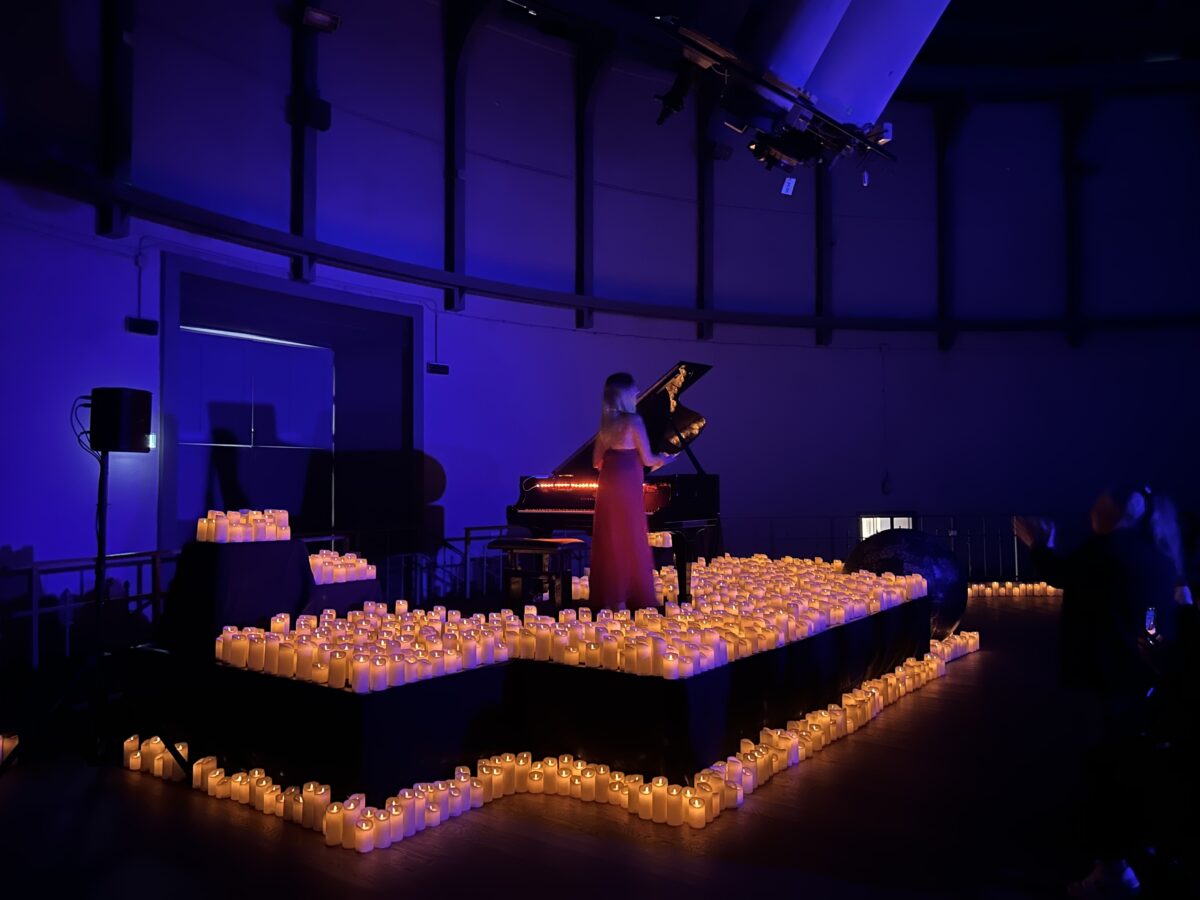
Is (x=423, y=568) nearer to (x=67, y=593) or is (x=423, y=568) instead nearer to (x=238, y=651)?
(x=67, y=593)

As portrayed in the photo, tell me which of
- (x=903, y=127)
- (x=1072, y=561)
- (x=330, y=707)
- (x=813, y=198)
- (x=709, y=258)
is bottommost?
(x=330, y=707)

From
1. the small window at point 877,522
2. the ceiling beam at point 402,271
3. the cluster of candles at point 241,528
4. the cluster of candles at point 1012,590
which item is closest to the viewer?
the cluster of candles at point 241,528

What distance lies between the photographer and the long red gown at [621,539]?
5289 mm

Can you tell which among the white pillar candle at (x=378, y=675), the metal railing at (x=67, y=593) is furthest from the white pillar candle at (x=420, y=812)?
the metal railing at (x=67, y=593)

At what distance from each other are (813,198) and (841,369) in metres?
2.63

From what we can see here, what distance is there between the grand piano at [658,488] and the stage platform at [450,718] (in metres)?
2.55

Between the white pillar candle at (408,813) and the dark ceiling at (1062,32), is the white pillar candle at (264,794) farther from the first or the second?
the dark ceiling at (1062,32)

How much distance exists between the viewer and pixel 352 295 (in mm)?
9109

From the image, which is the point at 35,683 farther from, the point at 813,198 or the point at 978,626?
the point at 813,198

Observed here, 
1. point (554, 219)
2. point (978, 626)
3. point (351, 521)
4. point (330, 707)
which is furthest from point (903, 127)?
point (330, 707)

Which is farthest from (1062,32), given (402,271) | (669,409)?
(402,271)

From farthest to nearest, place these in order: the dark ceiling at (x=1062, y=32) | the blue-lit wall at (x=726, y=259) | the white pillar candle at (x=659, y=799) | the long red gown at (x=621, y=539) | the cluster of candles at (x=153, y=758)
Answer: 1. the dark ceiling at (x=1062, y=32)
2. the blue-lit wall at (x=726, y=259)
3. the long red gown at (x=621, y=539)
4. the cluster of candles at (x=153, y=758)
5. the white pillar candle at (x=659, y=799)

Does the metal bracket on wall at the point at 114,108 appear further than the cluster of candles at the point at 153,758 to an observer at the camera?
Yes

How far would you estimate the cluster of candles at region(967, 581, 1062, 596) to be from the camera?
10.8m
